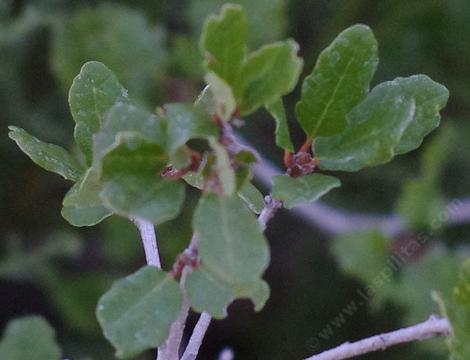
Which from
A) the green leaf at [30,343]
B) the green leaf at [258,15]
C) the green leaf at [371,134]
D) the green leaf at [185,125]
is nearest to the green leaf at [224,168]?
the green leaf at [185,125]

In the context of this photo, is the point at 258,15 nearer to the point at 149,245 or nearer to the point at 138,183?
the point at 149,245

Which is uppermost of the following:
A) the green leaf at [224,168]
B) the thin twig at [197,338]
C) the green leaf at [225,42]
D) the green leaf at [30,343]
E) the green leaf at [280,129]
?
the green leaf at [225,42]

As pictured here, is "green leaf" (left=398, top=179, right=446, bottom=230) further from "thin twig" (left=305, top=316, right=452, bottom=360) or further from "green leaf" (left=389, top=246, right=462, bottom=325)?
"thin twig" (left=305, top=316, right=452, bottom=360)

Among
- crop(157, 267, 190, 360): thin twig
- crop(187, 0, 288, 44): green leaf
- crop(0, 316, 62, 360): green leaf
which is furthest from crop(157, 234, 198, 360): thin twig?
crop(187, 0, 288, 44): green leaf

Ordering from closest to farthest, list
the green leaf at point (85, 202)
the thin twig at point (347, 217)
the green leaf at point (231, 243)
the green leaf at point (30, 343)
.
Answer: the green leaf at point (231, 243) → the green leaf at point (85, 202) → the green leaf at point (30, 343) → the thin twig at point (347, 217)

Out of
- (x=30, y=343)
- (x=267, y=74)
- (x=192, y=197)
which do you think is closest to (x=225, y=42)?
(x=267, y=74)

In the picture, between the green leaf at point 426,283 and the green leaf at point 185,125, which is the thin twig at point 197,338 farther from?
the green leaf at point 426,283
